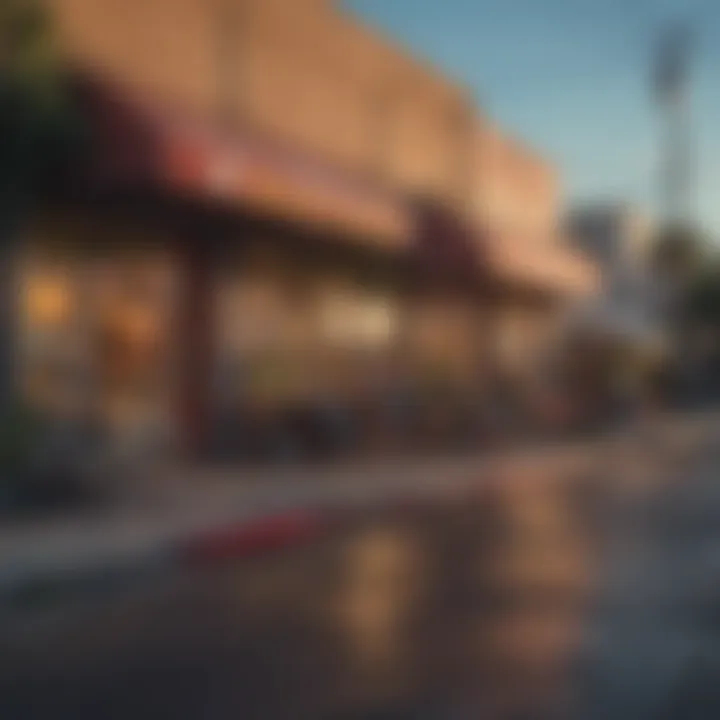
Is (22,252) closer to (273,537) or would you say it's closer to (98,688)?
(273,537)

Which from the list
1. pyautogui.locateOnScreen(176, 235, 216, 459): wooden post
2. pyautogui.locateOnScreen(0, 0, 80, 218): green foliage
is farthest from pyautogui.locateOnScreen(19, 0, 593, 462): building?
Answer: pyautogui.locateOnScreen(0, 0, 80, 218): green foliage

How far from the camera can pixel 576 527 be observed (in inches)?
623

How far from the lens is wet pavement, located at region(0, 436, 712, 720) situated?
740cm

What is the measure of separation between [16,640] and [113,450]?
10.4 metres

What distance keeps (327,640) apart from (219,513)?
22.0 feet

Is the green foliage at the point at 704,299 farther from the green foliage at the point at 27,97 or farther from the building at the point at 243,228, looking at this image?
the green foliage at the point at 27,97

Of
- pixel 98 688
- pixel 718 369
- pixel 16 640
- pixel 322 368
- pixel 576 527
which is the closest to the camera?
pixel 98 688

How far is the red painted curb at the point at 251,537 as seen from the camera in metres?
13.4

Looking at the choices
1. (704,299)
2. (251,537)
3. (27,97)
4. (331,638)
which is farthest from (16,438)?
(704,299)

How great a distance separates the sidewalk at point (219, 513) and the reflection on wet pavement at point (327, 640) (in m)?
0.61

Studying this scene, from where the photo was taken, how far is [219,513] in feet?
51.3

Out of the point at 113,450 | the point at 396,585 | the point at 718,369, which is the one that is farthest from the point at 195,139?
the point at 718,369

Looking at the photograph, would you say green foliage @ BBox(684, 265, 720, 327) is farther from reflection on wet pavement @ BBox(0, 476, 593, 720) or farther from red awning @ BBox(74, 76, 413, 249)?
reflection on wet pavement @ BBox(0, 476, 593, 720)

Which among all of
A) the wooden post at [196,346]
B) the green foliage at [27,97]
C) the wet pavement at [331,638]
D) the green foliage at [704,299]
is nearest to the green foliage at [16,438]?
the green foliage at [27,97]
